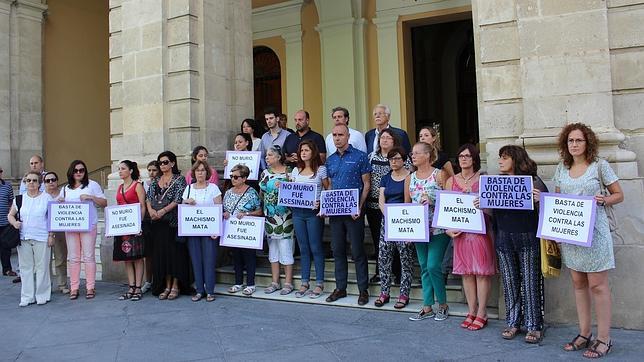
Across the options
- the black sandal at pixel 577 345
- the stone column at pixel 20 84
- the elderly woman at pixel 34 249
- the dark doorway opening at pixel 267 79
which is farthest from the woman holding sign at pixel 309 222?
the stone column at pixel 20 84

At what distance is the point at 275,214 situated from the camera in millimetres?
7375

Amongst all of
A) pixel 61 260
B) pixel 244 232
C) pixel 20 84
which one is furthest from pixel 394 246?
pixel 20 84

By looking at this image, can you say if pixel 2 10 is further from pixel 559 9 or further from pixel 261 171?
pixel 559 9

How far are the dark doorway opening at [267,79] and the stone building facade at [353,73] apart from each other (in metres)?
0.43

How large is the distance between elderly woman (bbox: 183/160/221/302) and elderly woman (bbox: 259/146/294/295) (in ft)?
2.35

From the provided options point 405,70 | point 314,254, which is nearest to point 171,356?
point 314,254

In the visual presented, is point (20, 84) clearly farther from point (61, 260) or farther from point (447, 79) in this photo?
point (447, 79)

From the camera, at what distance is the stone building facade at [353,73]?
19.2 feet

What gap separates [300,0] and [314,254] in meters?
8.27

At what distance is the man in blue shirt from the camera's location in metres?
6.74

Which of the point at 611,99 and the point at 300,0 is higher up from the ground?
the point at 300,0

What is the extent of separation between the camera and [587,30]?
5.94 metres

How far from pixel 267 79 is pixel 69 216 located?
797cm

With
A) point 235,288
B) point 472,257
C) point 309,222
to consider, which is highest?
point 309,222
